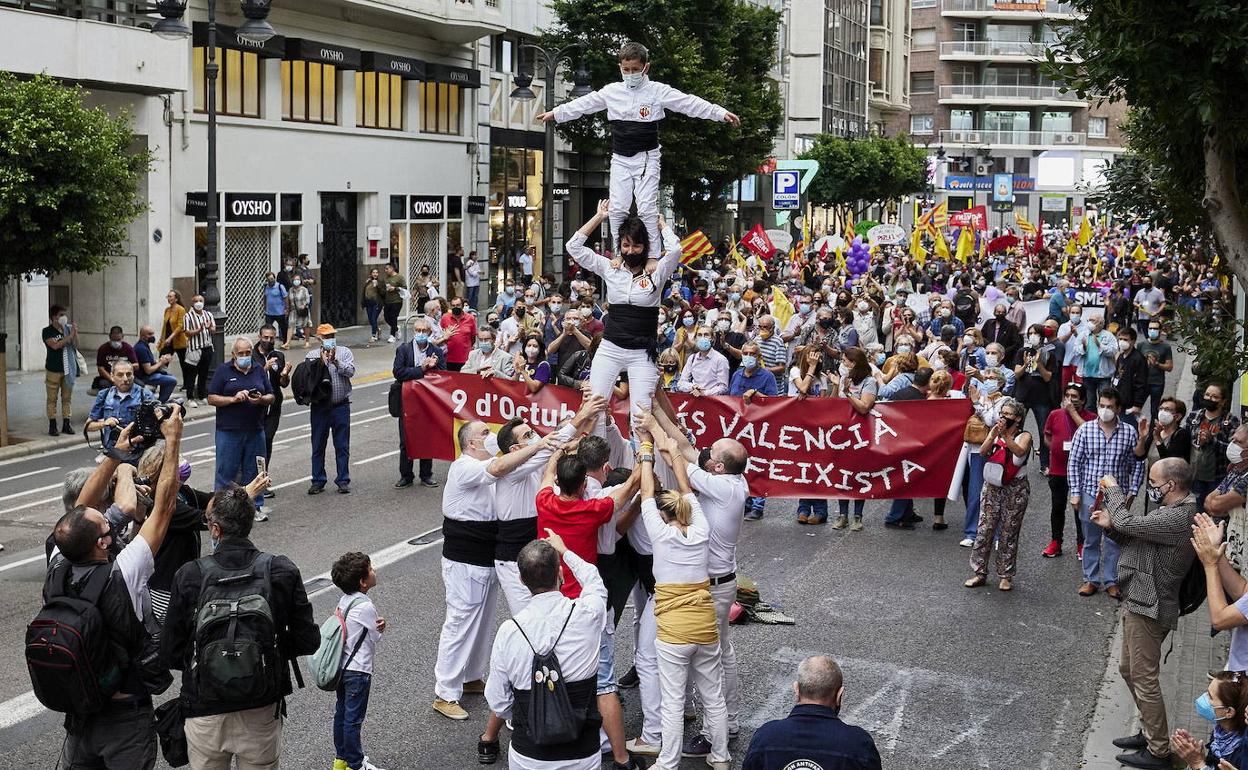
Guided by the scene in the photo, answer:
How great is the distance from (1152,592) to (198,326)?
1803 centimetres

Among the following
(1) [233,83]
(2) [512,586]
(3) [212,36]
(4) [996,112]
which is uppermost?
(4) [996,112]

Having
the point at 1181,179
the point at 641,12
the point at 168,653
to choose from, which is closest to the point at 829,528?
the point at 1181,179

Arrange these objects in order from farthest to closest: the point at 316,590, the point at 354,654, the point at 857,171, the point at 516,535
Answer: the point at 857,171 → the point at 316,590 → the point at 516,535 → the point at 354,654

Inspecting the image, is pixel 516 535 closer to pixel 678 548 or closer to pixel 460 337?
pixel 678 548

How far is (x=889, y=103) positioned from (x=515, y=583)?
9113 centimetres

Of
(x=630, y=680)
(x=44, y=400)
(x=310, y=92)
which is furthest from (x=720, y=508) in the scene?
(x=310, y=92)

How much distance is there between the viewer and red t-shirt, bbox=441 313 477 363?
1969cm

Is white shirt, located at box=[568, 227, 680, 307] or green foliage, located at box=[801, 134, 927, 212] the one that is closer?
white shirt, located at box=[568, 227, 680, 307]

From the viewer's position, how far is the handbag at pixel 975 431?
14234mm

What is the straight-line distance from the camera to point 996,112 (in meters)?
103

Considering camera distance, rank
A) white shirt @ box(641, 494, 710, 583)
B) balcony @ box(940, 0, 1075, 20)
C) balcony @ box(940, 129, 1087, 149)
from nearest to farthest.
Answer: white shirt @ box(641, 494, 710, 583)
balcony @ box(940, 0, 1075, 20)
balcony @ box(940, 129, 1087, 149)

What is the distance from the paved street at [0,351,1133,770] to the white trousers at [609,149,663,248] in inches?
126

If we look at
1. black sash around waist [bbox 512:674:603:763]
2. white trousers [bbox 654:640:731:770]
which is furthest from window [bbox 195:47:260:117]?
black sash around waist [bbox 512:674:603:763]

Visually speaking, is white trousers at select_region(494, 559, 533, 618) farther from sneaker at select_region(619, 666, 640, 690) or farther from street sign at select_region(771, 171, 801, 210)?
street sign at select_region(771, 171, 801, 210)
